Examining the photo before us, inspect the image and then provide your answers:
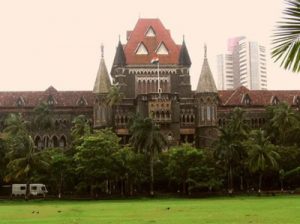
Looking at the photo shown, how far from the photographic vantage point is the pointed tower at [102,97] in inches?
4033

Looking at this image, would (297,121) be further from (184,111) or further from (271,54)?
(271,54)

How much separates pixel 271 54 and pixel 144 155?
71687 mm

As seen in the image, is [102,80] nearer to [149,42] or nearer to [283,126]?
[149,42]

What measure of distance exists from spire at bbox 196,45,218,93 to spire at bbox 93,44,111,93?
16.4 metres

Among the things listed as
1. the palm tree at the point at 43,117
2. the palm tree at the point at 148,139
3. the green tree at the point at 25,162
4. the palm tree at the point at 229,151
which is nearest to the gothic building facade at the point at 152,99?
the palm tree at the point at 43,117

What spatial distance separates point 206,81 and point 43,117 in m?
30.0

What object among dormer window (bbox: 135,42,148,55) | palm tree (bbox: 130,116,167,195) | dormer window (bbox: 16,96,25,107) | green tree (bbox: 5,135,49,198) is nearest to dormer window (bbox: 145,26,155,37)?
dormer window (bbox: 135,42,148,55)

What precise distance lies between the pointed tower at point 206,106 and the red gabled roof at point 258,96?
7.33 meters

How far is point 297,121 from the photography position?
95.5 metres

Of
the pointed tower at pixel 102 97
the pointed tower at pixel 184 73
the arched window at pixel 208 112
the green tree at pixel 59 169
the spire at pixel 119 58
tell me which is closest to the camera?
the green tree at pixel 59 169

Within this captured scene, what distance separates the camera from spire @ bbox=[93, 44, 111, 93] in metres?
104

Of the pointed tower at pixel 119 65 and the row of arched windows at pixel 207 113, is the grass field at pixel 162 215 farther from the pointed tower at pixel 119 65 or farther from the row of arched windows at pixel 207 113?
the pointed tower at pixel 119 65

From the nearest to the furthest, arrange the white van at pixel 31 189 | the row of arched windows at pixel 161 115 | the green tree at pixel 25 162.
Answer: the green tree at pixel 25 162 → the white van at pixel 31 189 → the row of arched windows at pixel 161 115

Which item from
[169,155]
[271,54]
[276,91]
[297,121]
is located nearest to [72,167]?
[169,155]
